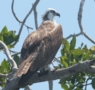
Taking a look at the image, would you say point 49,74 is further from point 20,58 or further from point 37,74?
point 20,58

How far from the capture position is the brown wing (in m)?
6.67

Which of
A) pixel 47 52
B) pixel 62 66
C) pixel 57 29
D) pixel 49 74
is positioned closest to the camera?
pixel 49 74

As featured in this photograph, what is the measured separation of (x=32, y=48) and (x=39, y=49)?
0.37ft

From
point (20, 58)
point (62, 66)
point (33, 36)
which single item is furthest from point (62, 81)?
point (33, 36)

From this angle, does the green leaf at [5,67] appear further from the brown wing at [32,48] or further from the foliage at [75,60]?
the foliage at [75,60]

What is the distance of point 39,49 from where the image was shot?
24.0 ft

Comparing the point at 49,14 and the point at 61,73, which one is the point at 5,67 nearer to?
the point at 61,73

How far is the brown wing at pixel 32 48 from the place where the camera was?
21.9ft

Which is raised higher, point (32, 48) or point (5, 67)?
point (32, 48)

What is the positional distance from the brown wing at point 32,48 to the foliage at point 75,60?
409mm

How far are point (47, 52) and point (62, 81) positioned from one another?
0.81 meters

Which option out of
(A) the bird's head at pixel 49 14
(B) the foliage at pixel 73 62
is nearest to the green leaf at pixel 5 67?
(B) the foliage at pixel 73 62

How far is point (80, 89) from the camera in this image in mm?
6715

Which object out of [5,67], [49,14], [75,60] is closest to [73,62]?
[75,60]
